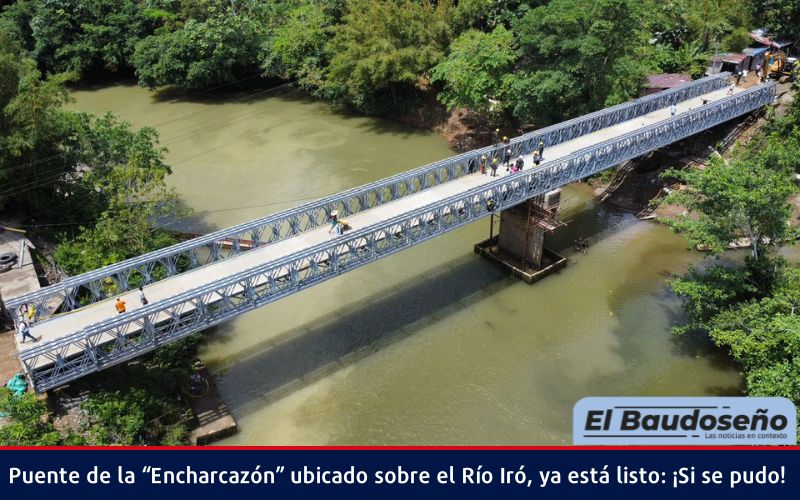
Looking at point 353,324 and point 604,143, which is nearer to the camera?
point 353,324

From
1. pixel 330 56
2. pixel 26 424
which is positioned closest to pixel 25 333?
pixel 26 424

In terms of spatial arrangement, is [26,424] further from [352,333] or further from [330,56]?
[330,56]

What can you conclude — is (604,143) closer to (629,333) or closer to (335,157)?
(629,333)

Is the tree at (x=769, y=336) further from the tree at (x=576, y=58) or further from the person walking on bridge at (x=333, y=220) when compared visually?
the tree at (x=576, y=58)

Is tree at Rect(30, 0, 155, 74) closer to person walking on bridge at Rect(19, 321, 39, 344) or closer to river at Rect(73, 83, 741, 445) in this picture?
river at Rect(73, 83, 741, 445)

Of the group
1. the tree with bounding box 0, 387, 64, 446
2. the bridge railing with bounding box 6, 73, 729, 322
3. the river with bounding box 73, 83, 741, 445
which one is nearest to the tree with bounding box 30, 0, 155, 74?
the river with bounding box 73, 83, 741, 445

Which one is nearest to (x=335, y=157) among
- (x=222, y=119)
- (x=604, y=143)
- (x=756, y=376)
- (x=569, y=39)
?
(x=222, y=119)

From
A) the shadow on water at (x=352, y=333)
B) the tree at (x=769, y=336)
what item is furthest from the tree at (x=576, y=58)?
the tree at (x=769, y=336)
